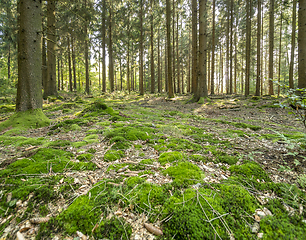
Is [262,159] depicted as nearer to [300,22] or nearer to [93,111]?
[93,111]

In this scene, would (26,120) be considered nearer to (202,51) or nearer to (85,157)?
(85,157)

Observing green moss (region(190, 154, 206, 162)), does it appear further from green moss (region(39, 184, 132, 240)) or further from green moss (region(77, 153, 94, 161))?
green moss (region(77, 153, 94, 161))

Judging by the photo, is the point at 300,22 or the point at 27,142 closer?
the point at 27,142

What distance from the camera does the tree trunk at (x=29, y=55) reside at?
4773 millimetres

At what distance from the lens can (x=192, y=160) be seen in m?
2.77

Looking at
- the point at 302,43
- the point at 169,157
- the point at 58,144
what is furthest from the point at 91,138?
the point at 302,43

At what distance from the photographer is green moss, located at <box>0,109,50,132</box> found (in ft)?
15.2

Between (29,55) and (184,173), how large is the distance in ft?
19.9

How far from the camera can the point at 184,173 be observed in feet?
7.32

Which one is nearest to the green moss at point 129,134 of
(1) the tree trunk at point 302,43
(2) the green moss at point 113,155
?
(2) the green moss at point 113,155

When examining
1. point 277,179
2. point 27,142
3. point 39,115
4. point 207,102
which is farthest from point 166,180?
point 207,102

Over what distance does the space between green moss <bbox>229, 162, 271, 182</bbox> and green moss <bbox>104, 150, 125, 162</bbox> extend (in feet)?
6.71

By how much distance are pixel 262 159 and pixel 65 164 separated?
3.54 meters

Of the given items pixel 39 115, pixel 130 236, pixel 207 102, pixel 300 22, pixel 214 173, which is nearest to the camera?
pixel 130 236
